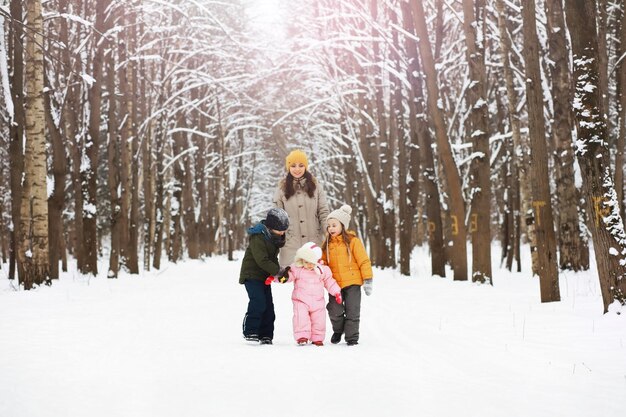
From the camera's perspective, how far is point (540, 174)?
30.4 feet

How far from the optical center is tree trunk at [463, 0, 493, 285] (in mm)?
13102

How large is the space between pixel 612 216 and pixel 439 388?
12.7 ft

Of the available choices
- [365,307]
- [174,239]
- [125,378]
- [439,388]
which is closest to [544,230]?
[365,307]

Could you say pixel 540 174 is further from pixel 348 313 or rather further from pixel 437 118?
pixel 437 118

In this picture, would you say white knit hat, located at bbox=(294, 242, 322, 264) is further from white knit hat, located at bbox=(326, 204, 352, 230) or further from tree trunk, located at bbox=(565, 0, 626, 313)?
tree trunk, located at bbox=(565, 0, 626, 313)

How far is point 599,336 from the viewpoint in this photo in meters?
6.34

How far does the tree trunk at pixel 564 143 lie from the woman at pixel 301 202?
764 cm

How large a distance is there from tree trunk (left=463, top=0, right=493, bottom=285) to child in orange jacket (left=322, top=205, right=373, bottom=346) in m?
6.84

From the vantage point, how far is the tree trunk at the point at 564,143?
1295 centimetres

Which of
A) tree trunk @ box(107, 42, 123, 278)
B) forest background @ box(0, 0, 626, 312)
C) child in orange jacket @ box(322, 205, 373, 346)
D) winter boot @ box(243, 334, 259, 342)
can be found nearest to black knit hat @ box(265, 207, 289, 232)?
child in orange jacket @ box(322, 205, 373, 346)

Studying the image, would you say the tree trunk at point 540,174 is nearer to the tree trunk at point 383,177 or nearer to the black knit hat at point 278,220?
the black knit hat at point 278,220

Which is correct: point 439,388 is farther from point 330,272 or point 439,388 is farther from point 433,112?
point 433,112

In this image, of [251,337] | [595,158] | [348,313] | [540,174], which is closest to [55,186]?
[251,337]

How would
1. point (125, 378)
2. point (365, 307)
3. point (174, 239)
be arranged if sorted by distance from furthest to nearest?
point (174, 239) < point (365, 307) < point (125, 378)
